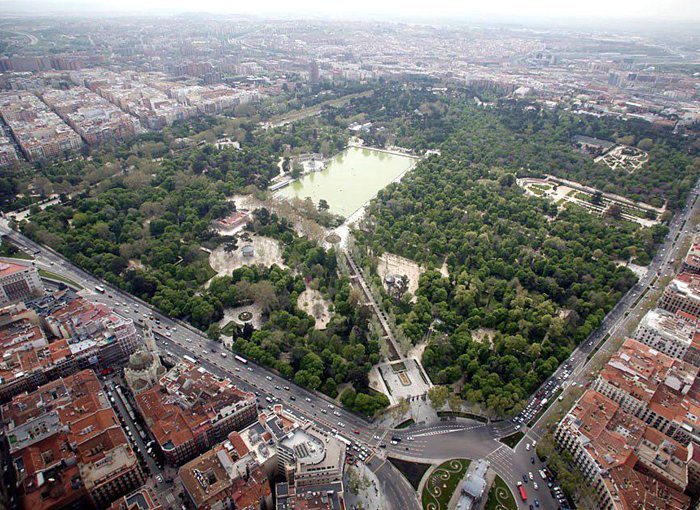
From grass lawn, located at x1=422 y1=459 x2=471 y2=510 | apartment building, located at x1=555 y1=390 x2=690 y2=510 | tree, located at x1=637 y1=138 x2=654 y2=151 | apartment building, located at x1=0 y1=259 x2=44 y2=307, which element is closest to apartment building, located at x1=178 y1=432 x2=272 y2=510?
grass lawn, located at x1=422 y1=459 x2=471 y2=510

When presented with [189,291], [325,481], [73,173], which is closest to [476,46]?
[73,173]

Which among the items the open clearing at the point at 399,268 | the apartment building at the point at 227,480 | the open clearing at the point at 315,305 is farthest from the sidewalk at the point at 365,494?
the open clearing at the point at 399,268

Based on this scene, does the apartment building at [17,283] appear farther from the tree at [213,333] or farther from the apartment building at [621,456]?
the apartment building at [621,456]

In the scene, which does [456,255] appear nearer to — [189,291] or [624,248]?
[624,248]

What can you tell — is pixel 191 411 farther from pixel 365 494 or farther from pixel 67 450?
pixel 365 494

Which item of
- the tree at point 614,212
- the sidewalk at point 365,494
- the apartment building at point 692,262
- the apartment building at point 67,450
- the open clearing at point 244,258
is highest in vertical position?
the apartment building at point 692,262

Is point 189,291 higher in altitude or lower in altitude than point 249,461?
lower

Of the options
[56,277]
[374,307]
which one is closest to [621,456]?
[374,307]
